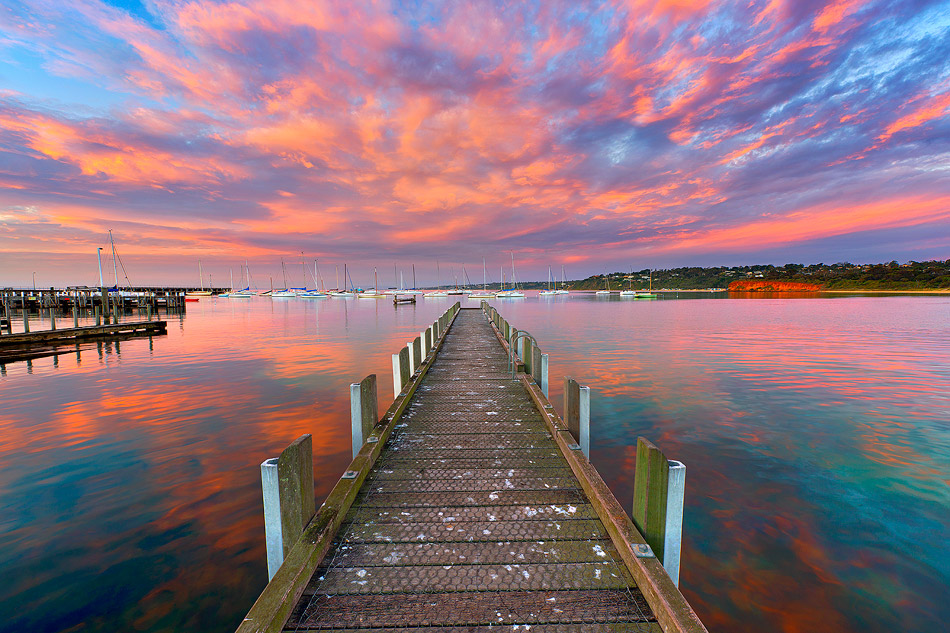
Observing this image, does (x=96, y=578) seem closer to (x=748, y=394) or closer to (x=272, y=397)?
(x=272, y=397)

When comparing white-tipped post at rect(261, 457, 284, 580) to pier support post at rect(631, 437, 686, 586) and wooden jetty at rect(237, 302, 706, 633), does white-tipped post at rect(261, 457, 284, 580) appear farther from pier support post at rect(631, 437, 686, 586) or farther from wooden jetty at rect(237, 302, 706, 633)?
pier support post at rect(631, 437, 686, 586)

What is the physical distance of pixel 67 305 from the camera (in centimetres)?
6706

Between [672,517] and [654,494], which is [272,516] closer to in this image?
[654,494]

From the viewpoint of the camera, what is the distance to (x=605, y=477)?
9258 mm

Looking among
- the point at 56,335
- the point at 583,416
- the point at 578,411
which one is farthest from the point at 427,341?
the point at 56,335

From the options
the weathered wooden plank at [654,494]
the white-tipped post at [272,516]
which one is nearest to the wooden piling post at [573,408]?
the weathered wooden plank at [654,494]

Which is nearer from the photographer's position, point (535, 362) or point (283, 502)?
point (283, 502)

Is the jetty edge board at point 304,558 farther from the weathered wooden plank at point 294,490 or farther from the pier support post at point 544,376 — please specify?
the pier support post at point 544,376

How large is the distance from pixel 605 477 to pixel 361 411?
6.22 meters

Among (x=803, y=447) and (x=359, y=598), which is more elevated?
(x=359, y=598)

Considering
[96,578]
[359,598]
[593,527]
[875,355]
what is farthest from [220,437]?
[875,355]

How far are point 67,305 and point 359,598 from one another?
95.3 m

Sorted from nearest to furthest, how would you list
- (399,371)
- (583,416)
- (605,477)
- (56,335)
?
(583,416)
(605,477)
(399,371)
(56,335)

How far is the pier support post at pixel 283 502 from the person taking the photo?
3.98 metres
